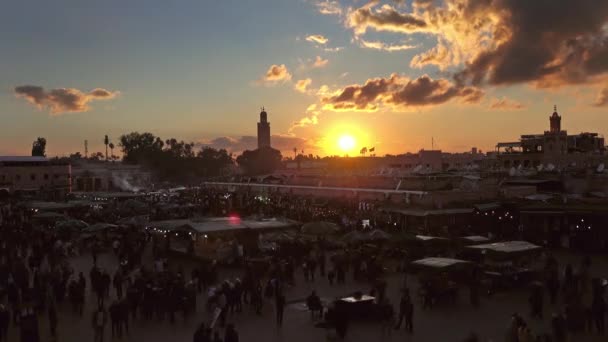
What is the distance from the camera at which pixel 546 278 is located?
14453 millimetres

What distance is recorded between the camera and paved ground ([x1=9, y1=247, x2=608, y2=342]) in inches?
446

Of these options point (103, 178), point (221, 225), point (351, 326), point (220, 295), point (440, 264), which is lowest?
point (351, 326)

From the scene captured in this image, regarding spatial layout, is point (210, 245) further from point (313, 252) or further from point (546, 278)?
point (546, 278)

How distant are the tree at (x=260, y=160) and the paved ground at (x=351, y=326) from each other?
93383mm

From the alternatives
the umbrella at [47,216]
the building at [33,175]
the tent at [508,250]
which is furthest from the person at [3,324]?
the building at [33,175]

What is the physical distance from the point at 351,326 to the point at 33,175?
6530 centimetres

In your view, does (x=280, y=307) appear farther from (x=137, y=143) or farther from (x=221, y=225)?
(x=137, y=143)

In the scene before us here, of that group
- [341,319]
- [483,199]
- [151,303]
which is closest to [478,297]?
[341,319]

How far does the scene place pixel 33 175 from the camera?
6706 centimetres

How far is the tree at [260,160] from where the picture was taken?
359 ft

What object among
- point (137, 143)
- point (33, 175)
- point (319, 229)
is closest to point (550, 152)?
point (319, 229)

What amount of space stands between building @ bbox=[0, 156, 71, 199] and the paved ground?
56.6 m

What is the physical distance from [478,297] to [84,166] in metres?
73.6

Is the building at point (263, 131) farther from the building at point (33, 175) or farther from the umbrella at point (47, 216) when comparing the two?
the umbrella at point (47, 216)
